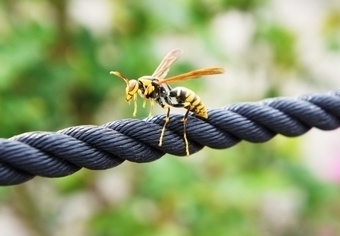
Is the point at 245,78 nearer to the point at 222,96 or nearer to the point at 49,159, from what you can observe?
the point at 222,96

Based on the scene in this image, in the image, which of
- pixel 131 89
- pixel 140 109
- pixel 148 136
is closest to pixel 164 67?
pixel 131 89

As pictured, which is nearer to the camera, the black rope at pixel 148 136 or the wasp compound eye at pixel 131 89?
the black rope at pixel 148 136

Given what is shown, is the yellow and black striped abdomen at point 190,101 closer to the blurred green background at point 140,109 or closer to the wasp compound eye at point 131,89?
the wasp compound eye at point 131,89

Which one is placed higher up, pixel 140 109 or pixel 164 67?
pixel 164 67

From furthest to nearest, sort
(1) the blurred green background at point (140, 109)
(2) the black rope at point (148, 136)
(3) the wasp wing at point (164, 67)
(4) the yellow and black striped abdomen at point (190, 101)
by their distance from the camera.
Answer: (1) the blurred green background at point (140, 109) < (3) the wasp wing at point (164, 67) < (4) the yellow and black striped abdomen at point (190, 101) < (2) the black rope at point (148, 136)

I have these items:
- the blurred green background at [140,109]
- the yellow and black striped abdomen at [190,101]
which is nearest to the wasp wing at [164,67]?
the yellow and black striped abdomen at [190,101]

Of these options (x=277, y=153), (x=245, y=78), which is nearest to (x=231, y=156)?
(x=277, y=153)

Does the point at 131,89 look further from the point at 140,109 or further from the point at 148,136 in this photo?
the point at 140,109
